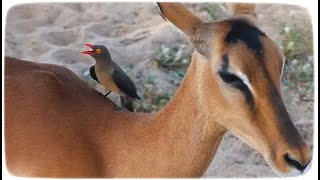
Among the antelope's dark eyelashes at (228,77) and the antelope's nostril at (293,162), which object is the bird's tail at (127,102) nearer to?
the antelope's dark eyelashes at (228,77)

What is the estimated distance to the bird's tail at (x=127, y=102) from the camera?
1192mm

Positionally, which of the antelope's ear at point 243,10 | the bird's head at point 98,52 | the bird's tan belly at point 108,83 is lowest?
the bird's tan belly at point 108,83

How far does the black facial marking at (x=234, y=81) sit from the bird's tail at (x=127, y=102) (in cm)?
21

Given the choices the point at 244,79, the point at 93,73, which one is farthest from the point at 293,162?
the point at 93,73

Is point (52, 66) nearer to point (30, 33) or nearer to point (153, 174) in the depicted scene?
point (30, 33)

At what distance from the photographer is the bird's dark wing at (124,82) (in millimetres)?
1169

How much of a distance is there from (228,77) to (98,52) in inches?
10.9

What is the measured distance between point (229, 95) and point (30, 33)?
0.44 m

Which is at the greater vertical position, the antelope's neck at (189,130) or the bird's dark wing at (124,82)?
the bird's dark wing at (124,82)

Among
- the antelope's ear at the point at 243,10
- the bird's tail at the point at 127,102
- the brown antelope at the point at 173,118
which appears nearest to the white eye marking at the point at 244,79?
the brown antelope at the point at 173,118

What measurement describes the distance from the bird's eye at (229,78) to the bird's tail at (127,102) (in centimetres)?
20

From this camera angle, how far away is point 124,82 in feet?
3.84

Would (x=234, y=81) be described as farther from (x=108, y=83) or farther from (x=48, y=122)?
(x=48, y=122)

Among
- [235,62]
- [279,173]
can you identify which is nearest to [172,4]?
[235,62]
